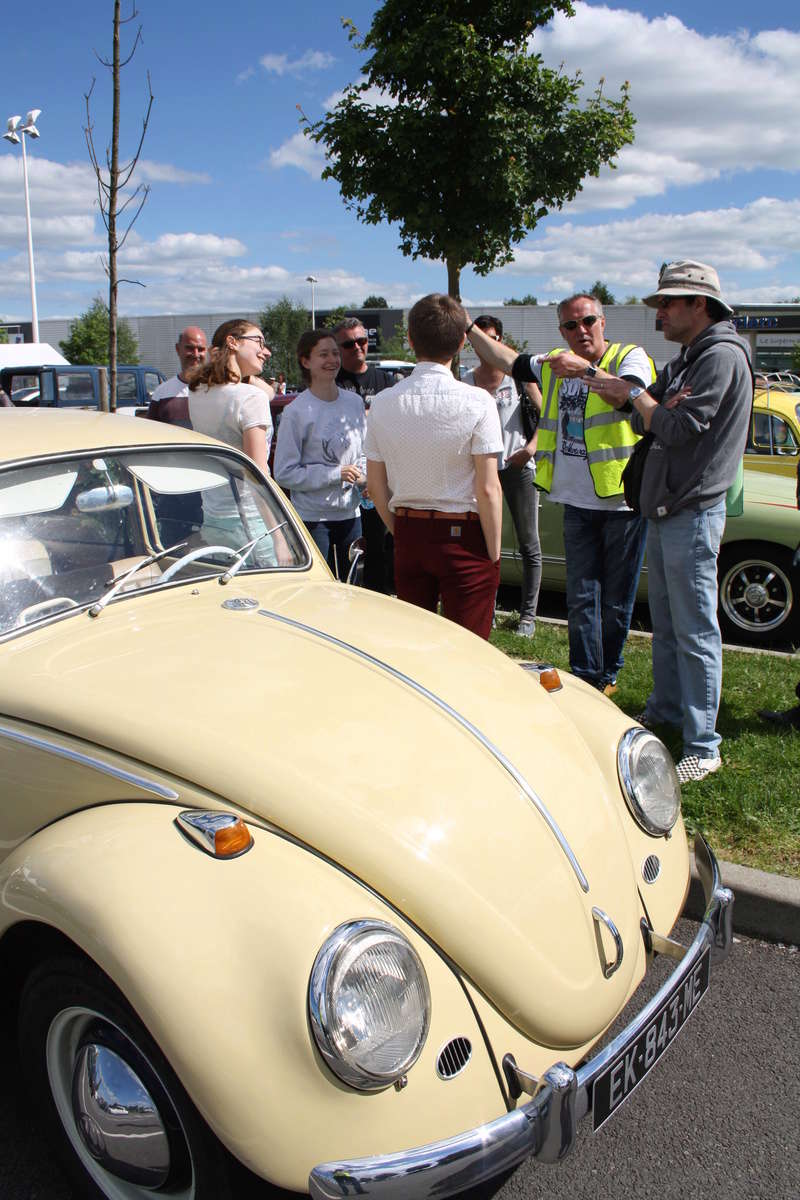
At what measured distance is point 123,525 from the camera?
2.85m

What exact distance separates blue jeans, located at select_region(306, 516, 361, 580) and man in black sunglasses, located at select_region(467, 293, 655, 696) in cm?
106

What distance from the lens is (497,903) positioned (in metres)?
2.00

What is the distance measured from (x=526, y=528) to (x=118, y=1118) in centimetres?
489

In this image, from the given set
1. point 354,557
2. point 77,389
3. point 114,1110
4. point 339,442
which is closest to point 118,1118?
point 114,1110

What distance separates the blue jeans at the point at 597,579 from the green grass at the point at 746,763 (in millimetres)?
329

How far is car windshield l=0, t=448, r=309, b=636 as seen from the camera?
8.46ft

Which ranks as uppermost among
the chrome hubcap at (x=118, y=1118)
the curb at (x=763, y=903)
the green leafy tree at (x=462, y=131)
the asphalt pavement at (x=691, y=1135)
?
the green leafy tree at (x=462, y=131)

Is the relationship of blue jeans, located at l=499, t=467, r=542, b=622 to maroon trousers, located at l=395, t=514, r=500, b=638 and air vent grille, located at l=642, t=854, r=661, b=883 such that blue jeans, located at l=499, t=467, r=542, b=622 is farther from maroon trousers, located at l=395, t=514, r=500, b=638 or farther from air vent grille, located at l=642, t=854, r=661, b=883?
air vent grille, located at l=642, t=854, r=661, b=883

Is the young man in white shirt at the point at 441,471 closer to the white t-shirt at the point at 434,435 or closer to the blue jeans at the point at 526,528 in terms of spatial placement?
the white t-shirt at the point at 434,435

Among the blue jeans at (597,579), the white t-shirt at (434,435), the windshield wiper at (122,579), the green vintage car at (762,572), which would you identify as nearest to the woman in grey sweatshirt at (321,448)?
the white t-shirt at (434,435)

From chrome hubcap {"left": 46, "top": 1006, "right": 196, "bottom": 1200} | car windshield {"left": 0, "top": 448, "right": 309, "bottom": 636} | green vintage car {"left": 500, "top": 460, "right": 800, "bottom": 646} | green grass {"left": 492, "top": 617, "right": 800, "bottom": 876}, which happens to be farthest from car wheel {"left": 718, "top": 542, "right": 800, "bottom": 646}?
chrome hubcap {"left": 46, "top": 1006, "right": 196, "bottom": 1200}

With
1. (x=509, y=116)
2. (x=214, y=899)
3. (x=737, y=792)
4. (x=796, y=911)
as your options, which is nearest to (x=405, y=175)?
(x=509, y=116)

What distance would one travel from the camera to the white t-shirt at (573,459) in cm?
468

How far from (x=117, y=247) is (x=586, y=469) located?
3.94m
